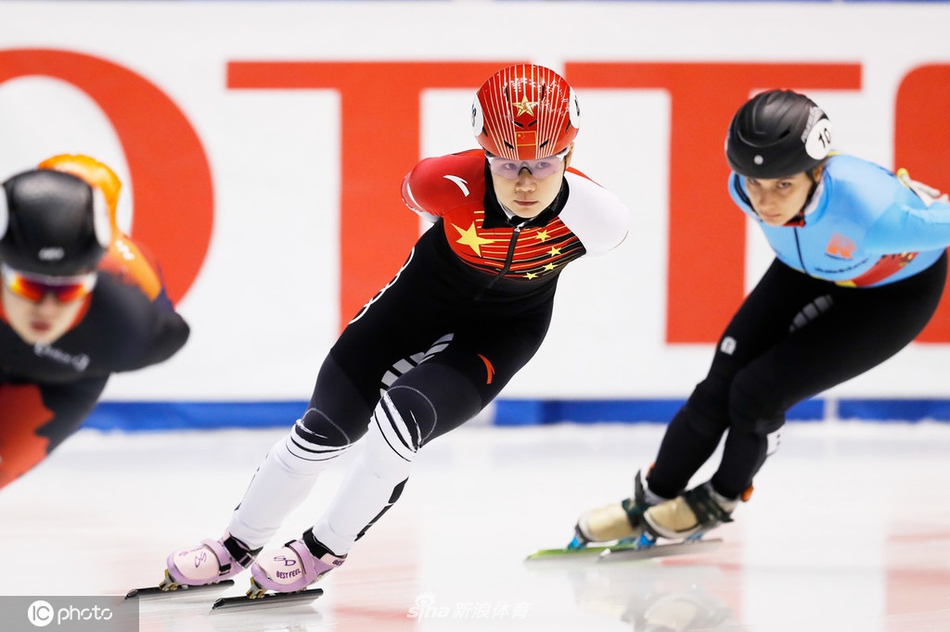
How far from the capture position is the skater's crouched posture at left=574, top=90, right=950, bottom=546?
3.47 meters

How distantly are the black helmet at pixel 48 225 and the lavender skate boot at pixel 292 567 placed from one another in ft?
4.44

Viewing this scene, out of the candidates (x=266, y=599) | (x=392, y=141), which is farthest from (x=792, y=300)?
(x=392, y=141)

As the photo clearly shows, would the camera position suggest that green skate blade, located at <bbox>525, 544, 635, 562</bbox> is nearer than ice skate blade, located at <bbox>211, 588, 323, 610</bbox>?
No

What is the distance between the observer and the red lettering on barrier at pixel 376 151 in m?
5.91

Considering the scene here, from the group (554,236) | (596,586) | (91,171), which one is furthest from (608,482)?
(91,171)

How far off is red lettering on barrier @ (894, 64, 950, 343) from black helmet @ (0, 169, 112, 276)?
504 centimetres

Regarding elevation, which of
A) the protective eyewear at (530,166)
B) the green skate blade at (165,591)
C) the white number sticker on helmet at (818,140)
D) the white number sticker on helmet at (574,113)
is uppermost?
the white number sticker on helmet at (574,113)

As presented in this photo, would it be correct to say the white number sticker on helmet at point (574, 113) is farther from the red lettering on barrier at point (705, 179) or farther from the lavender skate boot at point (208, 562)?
the red lettering on barrier at point (705, 179)

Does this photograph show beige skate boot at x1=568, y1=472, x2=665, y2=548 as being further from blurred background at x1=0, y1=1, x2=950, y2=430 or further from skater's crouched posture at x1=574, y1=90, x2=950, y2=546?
blurred background at x1=0, y1=1, x2=950, y2=430

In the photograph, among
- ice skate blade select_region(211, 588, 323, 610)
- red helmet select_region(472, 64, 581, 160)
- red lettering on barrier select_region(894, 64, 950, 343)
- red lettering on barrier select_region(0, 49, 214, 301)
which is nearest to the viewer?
red helmet select_region(472, 64, 581, 160)

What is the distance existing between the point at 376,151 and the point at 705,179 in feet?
5.84

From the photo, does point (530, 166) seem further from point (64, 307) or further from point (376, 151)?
point (376, 151)

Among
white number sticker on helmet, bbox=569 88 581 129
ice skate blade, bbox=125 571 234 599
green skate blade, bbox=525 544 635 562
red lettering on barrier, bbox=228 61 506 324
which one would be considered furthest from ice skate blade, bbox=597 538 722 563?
red lettering on barrier, bbox=228 61 506 324

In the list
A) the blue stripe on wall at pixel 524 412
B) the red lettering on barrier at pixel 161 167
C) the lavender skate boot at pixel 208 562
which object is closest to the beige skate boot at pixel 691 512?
the lavender skate boot at pixel 208 562
